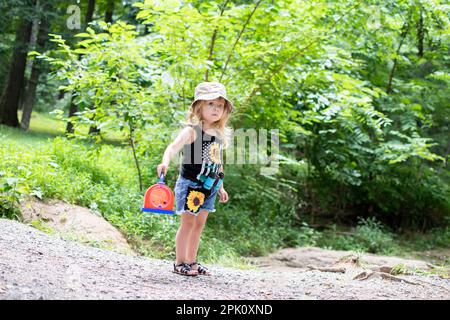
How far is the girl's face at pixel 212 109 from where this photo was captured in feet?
15.6

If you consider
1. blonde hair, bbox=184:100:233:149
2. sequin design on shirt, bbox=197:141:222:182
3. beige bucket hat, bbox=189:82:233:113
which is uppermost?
beige bucket hat, bbox=189:82:233:113

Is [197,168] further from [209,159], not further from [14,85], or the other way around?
[14,85]

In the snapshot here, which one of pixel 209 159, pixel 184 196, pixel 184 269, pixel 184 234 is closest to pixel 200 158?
pixel 209 159

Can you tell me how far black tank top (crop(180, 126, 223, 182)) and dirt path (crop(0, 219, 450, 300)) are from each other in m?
0.86

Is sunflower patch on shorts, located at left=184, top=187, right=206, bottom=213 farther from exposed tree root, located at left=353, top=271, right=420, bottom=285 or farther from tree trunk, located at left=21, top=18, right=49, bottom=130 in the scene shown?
tree trunk, located at left=21, top=18, right=49, bottom=130

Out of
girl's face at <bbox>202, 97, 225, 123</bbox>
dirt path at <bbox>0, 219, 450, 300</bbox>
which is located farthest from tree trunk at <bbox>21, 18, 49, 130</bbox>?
girl's face at <bbox>202, 97, 225, 123</bbox>

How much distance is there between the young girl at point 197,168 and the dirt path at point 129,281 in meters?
0.25

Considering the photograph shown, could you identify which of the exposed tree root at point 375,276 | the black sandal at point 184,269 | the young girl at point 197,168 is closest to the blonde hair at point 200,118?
the young girl at point 197,168

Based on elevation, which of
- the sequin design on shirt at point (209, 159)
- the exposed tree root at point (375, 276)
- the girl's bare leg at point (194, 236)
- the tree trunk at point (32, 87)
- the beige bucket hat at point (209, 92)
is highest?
the tree trunk at point (32, 87)

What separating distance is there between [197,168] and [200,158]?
89 mm

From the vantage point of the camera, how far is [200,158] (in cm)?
473

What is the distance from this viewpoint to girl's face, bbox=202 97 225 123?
4.75m

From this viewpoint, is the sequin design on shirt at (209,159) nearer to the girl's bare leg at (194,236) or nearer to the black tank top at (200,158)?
the black tank top at (200,158)

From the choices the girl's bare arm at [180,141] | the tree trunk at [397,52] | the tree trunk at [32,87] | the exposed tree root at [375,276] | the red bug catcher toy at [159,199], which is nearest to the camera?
the red bug catcher toy at [159,199]
